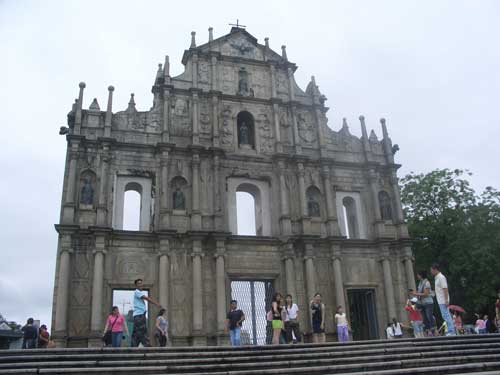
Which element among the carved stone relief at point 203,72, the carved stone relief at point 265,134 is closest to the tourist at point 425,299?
the carved stone relief at point 265,134

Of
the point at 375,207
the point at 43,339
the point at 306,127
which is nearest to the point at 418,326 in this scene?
the point at 375,207

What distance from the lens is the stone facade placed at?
18016 millimetres

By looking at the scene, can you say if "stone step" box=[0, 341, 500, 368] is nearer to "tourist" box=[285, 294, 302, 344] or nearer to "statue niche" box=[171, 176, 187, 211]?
"tourist" box=[285, 294, 302, 344]

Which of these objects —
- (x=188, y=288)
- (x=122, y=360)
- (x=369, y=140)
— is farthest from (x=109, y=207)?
(x=369, y=140)

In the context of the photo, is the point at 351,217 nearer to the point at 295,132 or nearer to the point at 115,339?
the point at 295,132

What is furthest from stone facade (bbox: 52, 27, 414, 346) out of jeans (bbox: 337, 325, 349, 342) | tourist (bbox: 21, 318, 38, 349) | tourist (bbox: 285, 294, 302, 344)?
tourist (bbox: 285, 294, 302, 344)

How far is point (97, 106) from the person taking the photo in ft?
68.4

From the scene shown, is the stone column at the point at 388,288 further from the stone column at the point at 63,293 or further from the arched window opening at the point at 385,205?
the stone column at the point at 63,293

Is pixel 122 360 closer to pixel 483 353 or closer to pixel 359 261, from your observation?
pixel 483 353

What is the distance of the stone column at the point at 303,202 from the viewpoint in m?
20.5

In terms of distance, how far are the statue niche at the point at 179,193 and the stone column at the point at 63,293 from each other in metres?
4.27

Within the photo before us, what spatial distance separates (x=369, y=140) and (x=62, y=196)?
14336 millimetres

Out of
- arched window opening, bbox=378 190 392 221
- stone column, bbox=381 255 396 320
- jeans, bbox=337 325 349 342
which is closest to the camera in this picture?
jeans, bbox=337 325 349 342

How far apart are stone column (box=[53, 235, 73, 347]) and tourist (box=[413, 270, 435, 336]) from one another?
1152 centimetres
